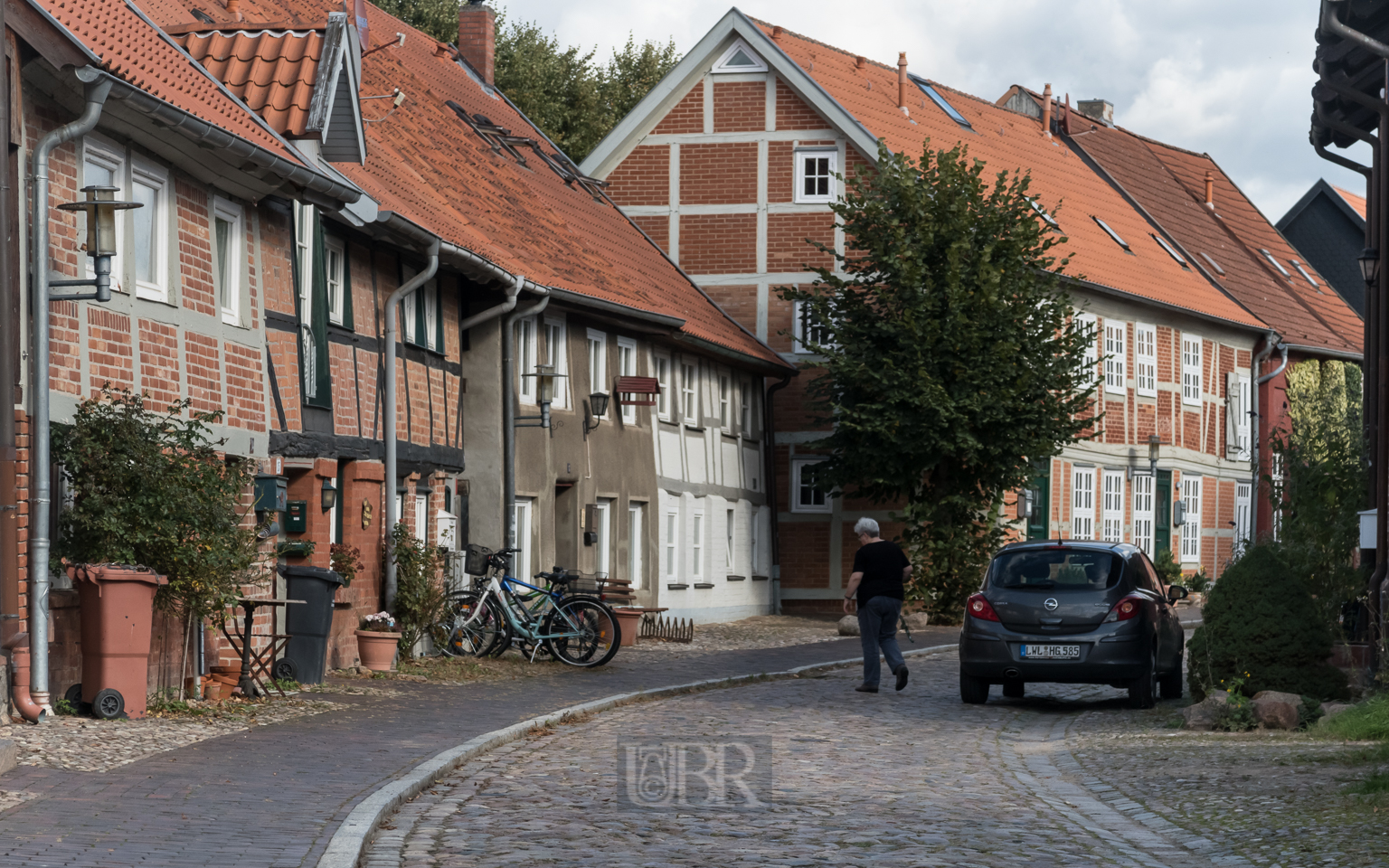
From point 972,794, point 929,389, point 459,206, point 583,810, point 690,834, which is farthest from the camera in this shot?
point 929,389

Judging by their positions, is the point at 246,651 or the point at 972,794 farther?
the point at 246,651

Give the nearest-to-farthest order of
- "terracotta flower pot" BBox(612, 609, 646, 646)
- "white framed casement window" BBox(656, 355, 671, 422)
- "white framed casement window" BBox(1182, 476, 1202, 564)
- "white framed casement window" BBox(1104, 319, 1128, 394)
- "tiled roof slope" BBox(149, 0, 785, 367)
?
"tiled roof slope" BBox(149, 0, 785, 367)
"terracotta flower pot" BBox(612, 609, 646, 646)
"white framed casement window" BBox(656, 355, 671, 422)
"white framed casement window" BBox(1104, 319, 1128, 394)
"white framed casement window" BBox(1182, 476, 1202, 564)

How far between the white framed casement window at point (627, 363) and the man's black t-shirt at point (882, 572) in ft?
38.8

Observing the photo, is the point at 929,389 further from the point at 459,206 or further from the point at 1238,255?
the point at 1238,255

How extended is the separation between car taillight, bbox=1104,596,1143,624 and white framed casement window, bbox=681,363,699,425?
16704 mm

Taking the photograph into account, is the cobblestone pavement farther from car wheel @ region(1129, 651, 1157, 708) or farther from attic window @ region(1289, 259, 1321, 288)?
attic window @ region(1289, 259, 1321, 288)

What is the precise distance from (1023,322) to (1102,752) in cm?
1852

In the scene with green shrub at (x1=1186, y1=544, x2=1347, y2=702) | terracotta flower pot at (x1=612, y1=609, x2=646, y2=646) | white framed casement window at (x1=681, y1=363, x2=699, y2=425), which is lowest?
terracotta flower pot at (x1=612, y1=609, x2=646, y2=646)

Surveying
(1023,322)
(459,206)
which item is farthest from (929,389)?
(459,206)

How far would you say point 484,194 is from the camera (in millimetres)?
27531

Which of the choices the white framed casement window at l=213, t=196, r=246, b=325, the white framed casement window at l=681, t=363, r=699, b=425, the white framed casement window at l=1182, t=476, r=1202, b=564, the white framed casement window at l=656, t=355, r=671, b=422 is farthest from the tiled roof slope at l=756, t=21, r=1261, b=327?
the white framed casement window at l=213, t=196, r=246, b=325

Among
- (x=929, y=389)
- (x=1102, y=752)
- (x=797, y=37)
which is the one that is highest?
(x=797, y=37)

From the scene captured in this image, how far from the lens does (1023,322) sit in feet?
102

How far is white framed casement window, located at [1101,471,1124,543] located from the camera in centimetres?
4188
